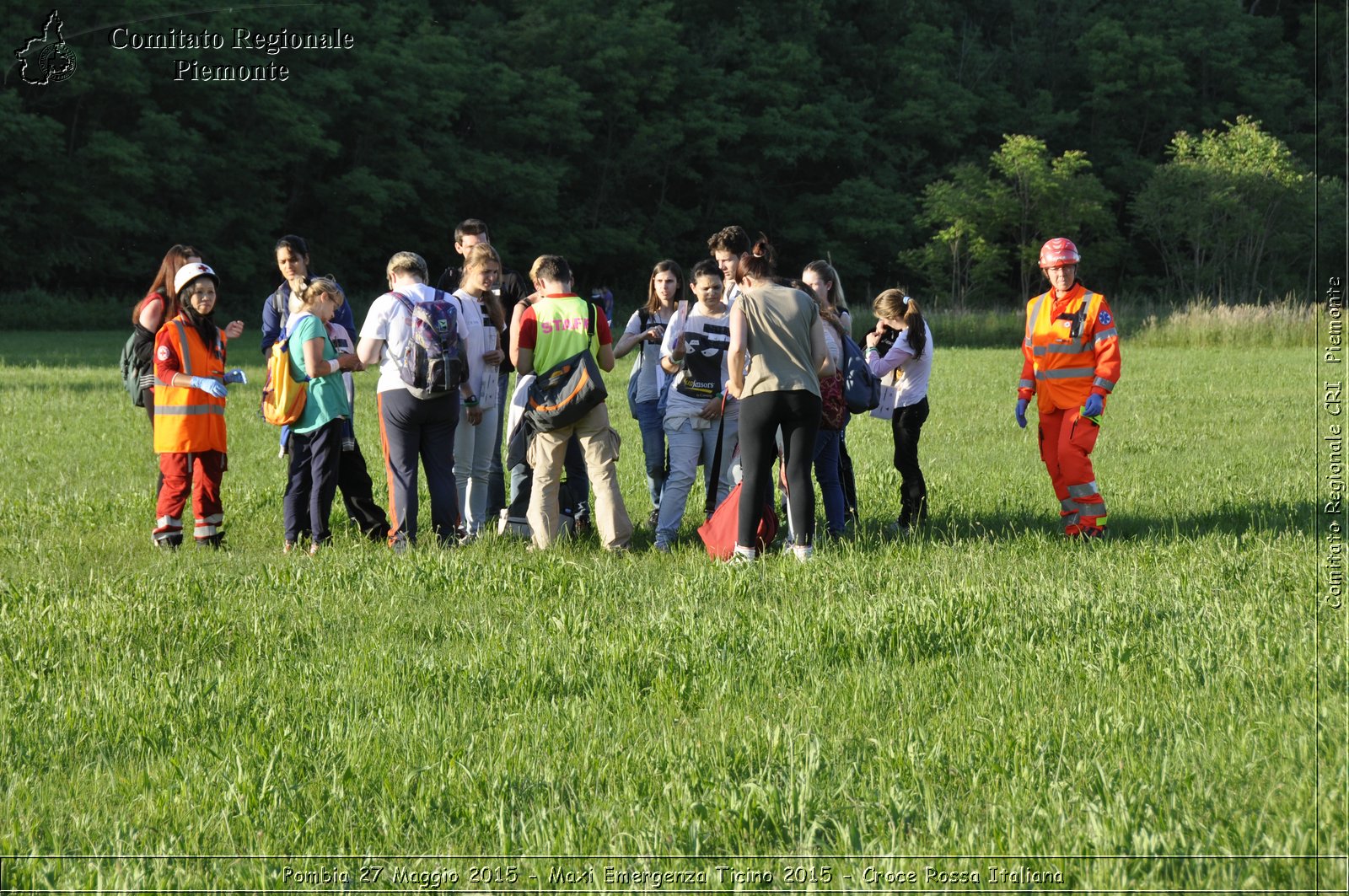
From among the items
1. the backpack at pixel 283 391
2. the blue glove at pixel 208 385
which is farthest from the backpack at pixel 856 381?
the blue glove at pixel 208 385

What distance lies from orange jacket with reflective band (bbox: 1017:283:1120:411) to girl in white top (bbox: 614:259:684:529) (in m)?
2.49

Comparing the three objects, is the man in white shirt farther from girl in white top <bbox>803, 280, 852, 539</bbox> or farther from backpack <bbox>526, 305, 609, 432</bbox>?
girl in white top <bbox>803, 280, 852, 539</bbox>

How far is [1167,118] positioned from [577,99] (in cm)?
3294

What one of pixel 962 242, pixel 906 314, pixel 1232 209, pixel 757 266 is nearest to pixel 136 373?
pixel 757 266

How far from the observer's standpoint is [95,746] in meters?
4.78

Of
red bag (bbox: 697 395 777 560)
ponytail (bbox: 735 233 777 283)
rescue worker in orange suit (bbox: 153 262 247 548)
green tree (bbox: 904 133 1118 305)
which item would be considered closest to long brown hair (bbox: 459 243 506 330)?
rescue worker in orange suit (bbox: 153 262 247 548)

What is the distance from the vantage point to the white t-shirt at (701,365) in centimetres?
876

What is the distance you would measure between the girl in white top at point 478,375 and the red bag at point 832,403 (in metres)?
2.20

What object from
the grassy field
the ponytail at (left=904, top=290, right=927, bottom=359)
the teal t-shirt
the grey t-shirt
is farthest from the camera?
the ponytail at (left=904, top=290, right=927, bottom=359)

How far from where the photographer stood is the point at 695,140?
216ft

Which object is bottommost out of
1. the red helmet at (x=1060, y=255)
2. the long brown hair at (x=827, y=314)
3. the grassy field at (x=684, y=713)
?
the grassy field at (x=684, y=713)

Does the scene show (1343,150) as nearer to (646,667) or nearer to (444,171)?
(444,171)

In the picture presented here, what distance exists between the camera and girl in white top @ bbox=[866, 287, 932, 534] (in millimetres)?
9352

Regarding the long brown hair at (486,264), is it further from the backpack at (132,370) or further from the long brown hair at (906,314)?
the long brown hair at (906,314)
